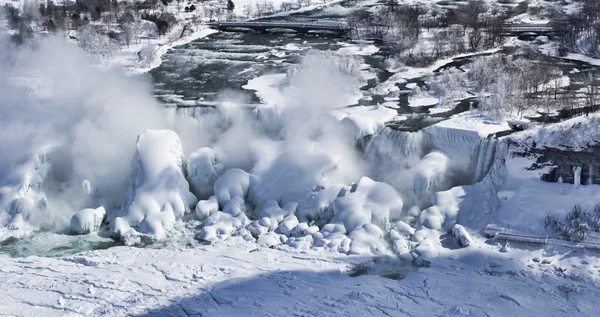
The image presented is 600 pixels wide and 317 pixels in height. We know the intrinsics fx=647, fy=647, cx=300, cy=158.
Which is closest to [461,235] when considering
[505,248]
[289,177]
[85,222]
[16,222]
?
[505,248]

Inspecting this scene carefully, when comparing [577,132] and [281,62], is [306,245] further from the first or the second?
[281,62]

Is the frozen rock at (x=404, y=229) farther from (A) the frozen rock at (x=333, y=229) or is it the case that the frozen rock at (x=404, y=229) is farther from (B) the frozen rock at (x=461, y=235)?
(A) the frozen rock at (x=333, y=229)

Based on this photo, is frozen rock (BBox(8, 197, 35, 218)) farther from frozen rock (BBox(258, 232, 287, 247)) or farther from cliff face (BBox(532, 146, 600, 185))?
cliff face (BBox(532, 146, 600, 185))

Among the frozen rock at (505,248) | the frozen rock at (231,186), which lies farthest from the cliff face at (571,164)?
→ the frozen rock at (231,186)

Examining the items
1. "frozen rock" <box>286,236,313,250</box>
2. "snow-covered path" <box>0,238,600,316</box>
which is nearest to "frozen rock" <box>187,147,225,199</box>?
"snow-covered path" <box>0,238,600,316</box>

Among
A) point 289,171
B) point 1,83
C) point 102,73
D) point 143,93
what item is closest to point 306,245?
point 289,171

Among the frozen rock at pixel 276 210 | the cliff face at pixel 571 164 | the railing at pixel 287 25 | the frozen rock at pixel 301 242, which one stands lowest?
the frozen rock at pixel 301 242

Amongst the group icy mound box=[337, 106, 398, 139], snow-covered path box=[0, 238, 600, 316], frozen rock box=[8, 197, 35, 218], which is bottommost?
snow-covered path box=[0, 238, 600, 316]
